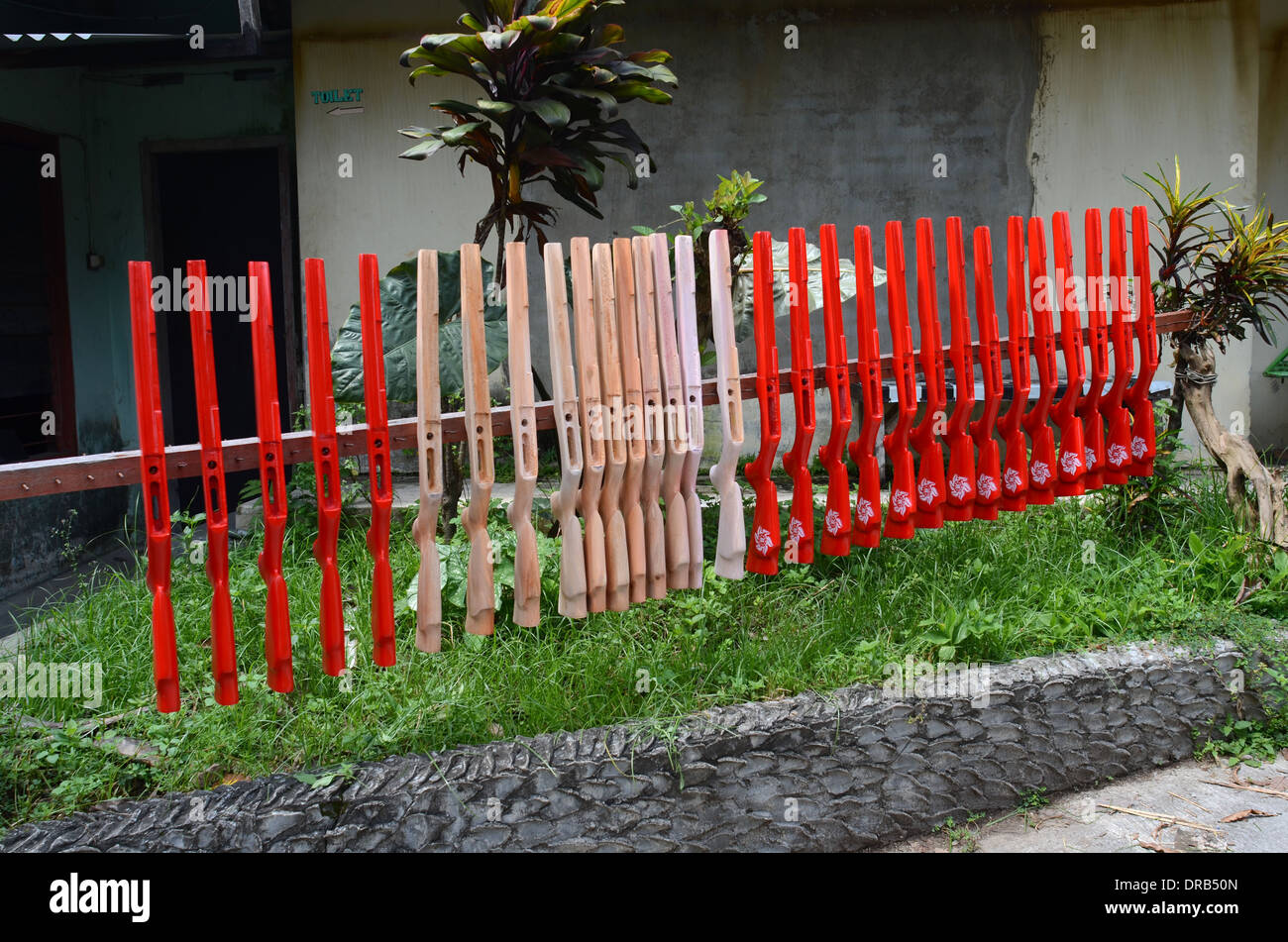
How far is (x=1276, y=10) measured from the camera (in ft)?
25.6

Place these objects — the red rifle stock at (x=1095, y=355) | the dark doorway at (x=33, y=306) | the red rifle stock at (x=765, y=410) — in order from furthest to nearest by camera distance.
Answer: the dark doorway at (x=33, y=306), the red rifle stock at (x=1095, y=355), the red rifle stock at (x=765, y=410)

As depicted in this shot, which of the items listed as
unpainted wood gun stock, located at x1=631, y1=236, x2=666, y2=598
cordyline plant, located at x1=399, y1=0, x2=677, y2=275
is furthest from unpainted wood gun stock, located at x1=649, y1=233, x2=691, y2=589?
cordyline plant, located at x1=399, y1=0, x2=677, y2=275

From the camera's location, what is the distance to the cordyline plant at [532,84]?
13.5 feet

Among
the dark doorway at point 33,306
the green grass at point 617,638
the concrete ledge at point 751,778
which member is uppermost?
the dark doorway at point 33,306

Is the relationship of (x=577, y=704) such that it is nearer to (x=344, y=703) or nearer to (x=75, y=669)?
(x=344, y=703)

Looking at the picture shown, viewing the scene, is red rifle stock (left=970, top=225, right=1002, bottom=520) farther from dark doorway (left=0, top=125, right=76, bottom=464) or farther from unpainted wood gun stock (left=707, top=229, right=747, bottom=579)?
dark doorway (left=0, top=125, right=76, bottom=464)

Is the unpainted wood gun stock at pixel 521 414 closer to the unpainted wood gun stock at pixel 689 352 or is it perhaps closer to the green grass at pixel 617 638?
the unpainted wood gun stock at pixel 689 352

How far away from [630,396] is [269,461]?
1013 millimetres

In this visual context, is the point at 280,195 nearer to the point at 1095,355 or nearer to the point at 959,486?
the point at 959,486

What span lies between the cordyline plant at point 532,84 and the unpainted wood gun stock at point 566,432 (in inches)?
54.5

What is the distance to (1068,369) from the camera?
12.6 feet

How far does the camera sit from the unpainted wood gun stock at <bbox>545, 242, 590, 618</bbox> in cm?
299

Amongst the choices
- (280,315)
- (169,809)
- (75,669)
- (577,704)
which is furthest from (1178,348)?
(280,315)

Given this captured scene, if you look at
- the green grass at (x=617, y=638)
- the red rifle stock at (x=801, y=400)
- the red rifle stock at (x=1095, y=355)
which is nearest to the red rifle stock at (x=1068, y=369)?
the red rifle stock at (x=1095, y=355)
